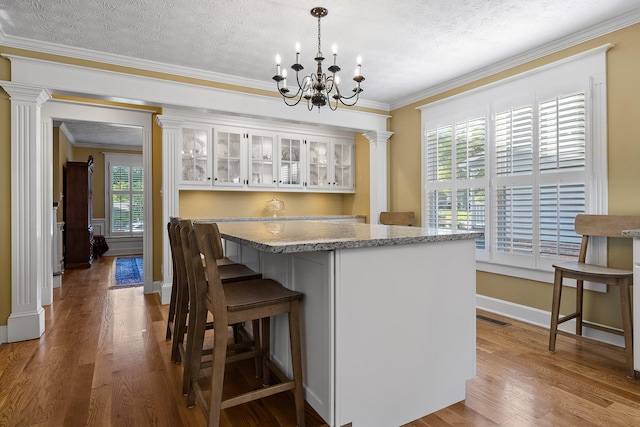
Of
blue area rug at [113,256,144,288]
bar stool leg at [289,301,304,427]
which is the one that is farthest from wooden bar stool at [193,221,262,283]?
blue area rug at [113,256,144,288]

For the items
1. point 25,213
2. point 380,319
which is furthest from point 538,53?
point 25,213

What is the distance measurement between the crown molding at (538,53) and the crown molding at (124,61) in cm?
194

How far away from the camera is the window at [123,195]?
8.45 metres

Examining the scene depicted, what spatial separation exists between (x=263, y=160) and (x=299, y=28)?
226 cm

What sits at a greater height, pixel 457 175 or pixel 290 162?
pixel 290 162

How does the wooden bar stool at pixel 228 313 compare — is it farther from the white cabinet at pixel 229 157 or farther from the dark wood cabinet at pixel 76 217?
the dark wood cabinet at pixel 76 217

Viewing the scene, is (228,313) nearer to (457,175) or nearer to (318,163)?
(457,175)

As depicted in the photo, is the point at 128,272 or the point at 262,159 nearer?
the point at 262,159

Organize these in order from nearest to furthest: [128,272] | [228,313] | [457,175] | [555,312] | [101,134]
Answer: [228,313] < [555,312] < [457,175] < [128,272] < [101,134]

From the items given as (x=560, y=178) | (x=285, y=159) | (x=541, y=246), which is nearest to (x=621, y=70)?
(x=560, y=178)

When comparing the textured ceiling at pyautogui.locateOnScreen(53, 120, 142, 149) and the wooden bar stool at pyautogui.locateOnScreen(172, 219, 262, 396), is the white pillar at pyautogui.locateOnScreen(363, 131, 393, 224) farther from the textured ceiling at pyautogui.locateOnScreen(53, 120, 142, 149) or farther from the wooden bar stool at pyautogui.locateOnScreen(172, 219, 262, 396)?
the textured ceiling at pyautogui.locateOnScreen(53, 120, 142, 149)

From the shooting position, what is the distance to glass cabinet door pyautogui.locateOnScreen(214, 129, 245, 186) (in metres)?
4.57

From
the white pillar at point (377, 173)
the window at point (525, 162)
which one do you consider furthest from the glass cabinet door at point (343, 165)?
the window at point (525, 162)

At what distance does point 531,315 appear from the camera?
3.35m
